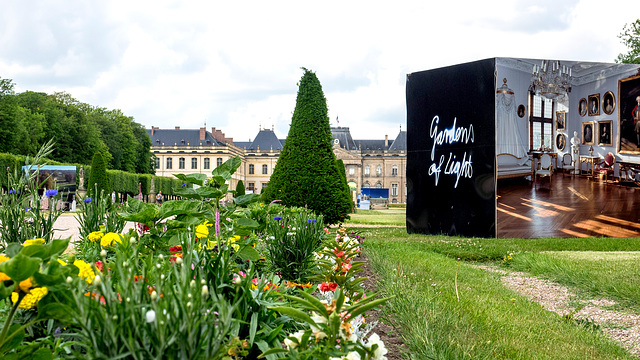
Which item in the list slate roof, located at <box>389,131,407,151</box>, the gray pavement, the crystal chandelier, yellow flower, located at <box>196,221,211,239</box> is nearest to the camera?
yellow flower, located at <box>196,221,211,239</box>

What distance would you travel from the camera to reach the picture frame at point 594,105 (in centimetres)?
1122

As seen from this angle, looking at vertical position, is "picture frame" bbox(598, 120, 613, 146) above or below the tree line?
below

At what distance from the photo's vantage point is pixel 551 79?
36.7 feet

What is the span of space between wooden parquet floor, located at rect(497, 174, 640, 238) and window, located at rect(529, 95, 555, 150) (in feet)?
2.58

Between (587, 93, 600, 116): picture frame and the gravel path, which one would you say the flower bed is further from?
(587, 93, 600, 116): picture frame

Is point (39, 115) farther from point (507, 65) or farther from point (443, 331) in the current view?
point (443, 331)

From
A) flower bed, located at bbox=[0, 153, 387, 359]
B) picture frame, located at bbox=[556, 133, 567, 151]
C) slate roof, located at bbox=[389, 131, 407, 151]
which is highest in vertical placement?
slate roof, located at bbox=[389, 131, 407, 151]

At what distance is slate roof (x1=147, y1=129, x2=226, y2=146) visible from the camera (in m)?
73.5

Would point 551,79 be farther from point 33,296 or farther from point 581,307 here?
point 33,296

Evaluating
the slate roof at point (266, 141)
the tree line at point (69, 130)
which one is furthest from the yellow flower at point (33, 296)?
the slate roof at point (266, 141)

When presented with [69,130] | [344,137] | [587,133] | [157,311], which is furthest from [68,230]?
[344,137]

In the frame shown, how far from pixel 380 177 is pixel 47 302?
73446 mm

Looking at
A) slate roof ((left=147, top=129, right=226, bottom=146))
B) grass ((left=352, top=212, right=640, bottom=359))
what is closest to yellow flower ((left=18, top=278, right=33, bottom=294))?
grass ((left=352, top=212, right=640, bottom=359))

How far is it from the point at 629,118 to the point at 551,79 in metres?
1.85
